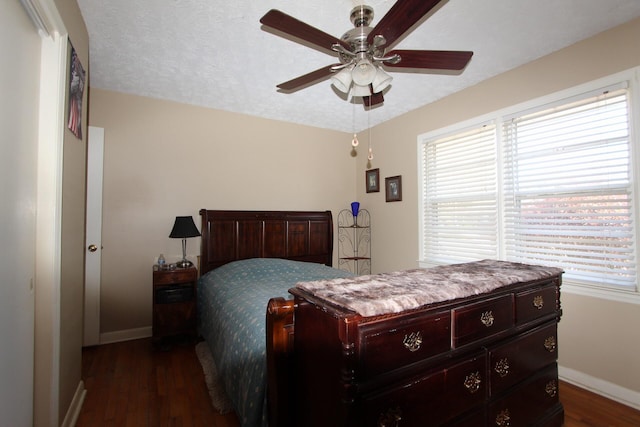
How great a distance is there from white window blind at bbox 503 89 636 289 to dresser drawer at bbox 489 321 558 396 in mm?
945

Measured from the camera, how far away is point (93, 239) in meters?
2.94

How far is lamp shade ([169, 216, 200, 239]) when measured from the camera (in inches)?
117

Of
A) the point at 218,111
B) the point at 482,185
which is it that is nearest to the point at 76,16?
the point at 218,111

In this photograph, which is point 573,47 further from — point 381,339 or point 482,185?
point 381,339

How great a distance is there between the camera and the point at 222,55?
7.72 ft

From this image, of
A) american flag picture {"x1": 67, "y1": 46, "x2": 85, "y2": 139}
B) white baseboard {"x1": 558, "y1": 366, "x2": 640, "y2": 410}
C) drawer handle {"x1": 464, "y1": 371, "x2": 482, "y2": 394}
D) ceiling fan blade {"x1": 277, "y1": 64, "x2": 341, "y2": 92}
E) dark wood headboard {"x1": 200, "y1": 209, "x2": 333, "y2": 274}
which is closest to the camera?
drawer handle {"x1": 464, "y1": 371, "x2": 482, "y2": 394}

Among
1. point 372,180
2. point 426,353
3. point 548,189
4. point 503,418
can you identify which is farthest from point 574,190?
point 372,180

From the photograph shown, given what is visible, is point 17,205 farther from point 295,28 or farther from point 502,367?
point 502,367

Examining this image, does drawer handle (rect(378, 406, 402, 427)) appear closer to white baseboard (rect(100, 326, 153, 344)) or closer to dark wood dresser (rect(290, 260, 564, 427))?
dark wood dresser (rect(290, 260, 564, 427))

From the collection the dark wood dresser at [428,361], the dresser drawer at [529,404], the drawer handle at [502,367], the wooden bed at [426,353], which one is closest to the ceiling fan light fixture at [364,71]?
the wooden bed at [426,353]

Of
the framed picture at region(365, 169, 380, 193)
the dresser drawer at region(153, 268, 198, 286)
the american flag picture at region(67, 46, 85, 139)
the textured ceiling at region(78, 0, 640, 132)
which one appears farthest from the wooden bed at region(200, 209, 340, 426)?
the american flag picture at region(67, 46, 85, 139)

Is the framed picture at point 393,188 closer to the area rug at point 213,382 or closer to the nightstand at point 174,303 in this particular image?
the nightstand at point 174,303

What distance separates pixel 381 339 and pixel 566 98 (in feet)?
8.39

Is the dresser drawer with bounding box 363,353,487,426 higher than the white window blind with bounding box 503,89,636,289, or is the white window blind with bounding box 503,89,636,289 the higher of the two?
the white window blind with bounding box 503,89,636,289
